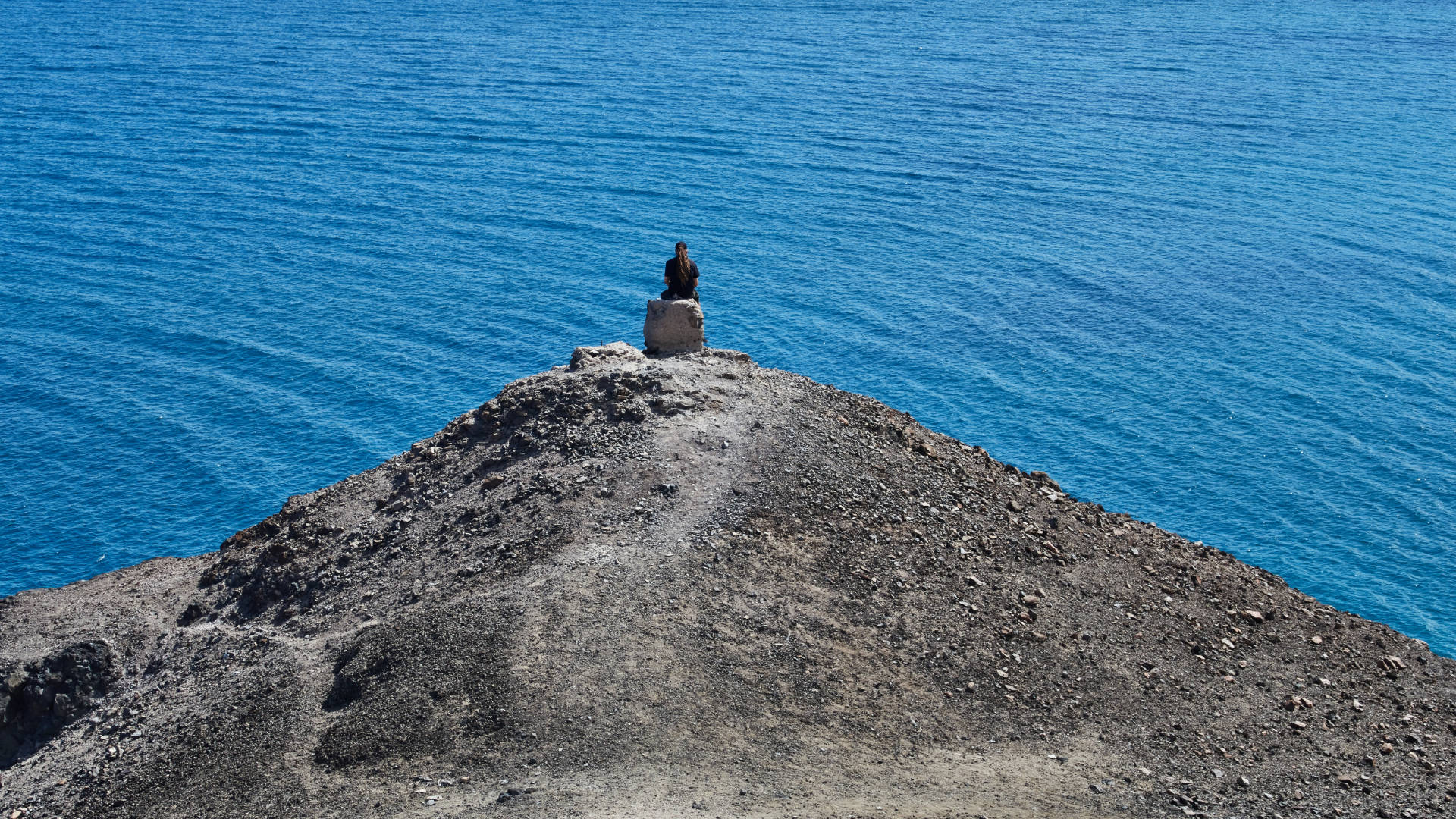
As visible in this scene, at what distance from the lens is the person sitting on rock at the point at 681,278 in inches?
742

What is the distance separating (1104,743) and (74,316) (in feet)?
113

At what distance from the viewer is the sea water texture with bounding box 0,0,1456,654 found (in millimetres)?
30500

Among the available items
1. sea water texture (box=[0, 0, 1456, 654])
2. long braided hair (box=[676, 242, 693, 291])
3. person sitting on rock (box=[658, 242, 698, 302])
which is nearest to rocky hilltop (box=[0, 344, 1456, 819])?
person sitting on rock (box=[658, 242, 698, 302])

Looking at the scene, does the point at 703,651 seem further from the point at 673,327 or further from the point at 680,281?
the point at 680,281

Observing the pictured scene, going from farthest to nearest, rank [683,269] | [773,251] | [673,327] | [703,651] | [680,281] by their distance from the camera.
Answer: [773,251], [673,327], [680,281], [683,269], [703,651]

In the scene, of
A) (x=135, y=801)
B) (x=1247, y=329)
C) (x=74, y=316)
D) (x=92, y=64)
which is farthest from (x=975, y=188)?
(x=92, y=64)

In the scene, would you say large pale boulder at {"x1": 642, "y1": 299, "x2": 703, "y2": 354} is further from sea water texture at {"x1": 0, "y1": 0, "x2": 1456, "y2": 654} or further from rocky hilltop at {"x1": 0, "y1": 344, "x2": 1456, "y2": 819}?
sea water texture at {"x1": 0, "y1": 0, "x2": 1456, "y2": 654}

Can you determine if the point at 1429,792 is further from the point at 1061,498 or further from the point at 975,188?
the point at 975,188

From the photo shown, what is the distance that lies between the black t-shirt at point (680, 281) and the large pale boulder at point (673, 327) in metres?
0.16

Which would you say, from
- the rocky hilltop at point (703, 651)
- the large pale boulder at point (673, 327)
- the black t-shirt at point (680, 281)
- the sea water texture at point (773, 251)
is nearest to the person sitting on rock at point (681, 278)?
the black t-shirt at point (680, 281)

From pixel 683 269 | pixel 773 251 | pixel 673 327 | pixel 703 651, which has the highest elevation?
pixel 683 269

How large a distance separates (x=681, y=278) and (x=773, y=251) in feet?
80.5

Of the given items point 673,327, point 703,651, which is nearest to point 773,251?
point 673,327

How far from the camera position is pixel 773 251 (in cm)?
4312
